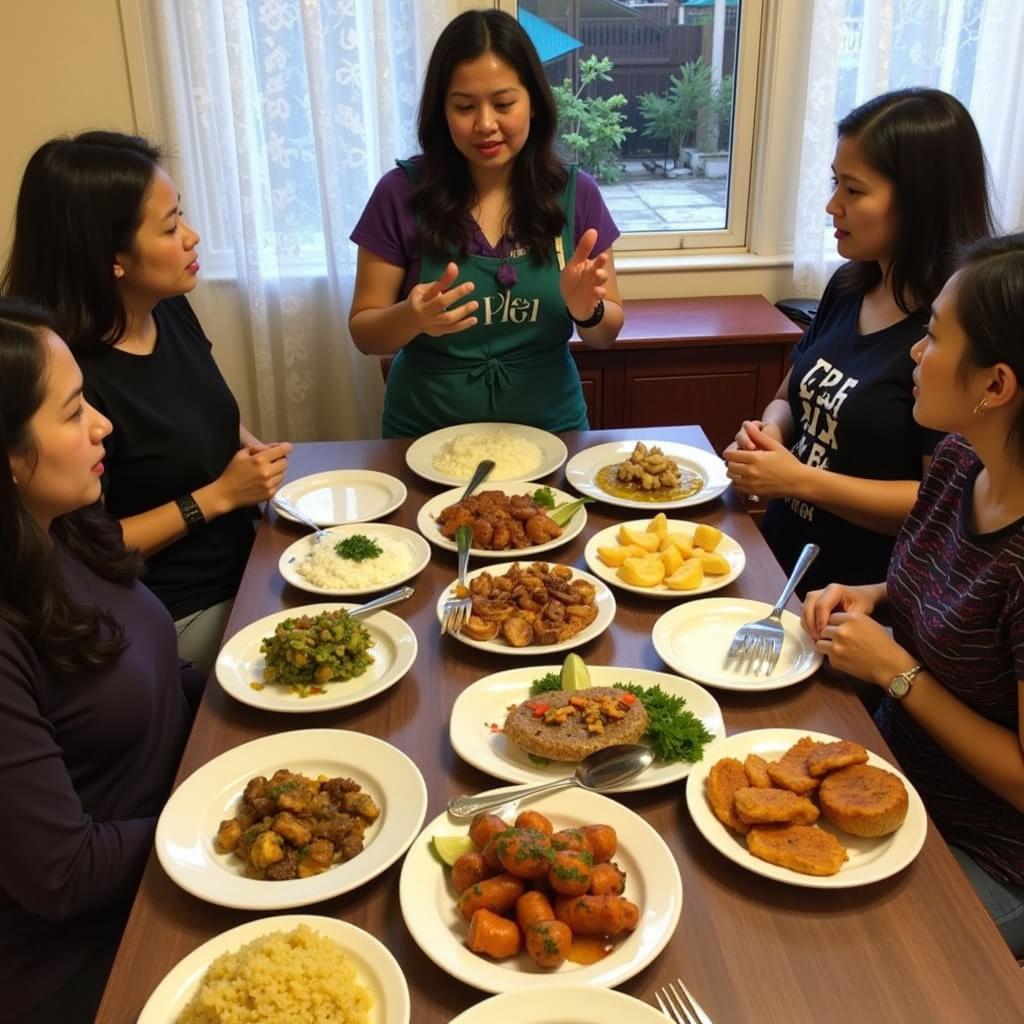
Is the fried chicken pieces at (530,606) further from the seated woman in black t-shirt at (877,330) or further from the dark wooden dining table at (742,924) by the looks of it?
the seated woman in black t-shirt at (877,330)

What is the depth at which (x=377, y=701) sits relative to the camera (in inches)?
Answer: 57.1

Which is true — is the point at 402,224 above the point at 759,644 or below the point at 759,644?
above

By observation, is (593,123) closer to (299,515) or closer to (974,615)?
(299,515)

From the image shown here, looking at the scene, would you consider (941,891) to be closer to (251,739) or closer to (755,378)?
(251,739)

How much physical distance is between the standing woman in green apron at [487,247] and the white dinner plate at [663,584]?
65 cm

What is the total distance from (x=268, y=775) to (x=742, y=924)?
65 centimetres

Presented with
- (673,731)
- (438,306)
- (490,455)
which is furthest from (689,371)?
(673,731)

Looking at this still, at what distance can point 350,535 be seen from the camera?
191 cm

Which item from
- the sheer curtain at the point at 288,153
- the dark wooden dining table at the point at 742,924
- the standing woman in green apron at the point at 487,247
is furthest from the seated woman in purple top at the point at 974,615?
the sheer curtain at the point at 288,153

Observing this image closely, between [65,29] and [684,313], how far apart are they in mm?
2417

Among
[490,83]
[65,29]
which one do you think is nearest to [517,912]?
[490,83]

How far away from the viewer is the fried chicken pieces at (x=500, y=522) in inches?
72.8

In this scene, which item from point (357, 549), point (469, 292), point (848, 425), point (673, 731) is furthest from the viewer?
point (469, 292)

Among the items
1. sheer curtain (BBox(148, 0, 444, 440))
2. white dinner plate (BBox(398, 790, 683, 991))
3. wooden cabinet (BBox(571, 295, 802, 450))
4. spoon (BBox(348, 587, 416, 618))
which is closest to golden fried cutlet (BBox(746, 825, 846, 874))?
white dinner plate (BBox(398, 790, 683, 991))
